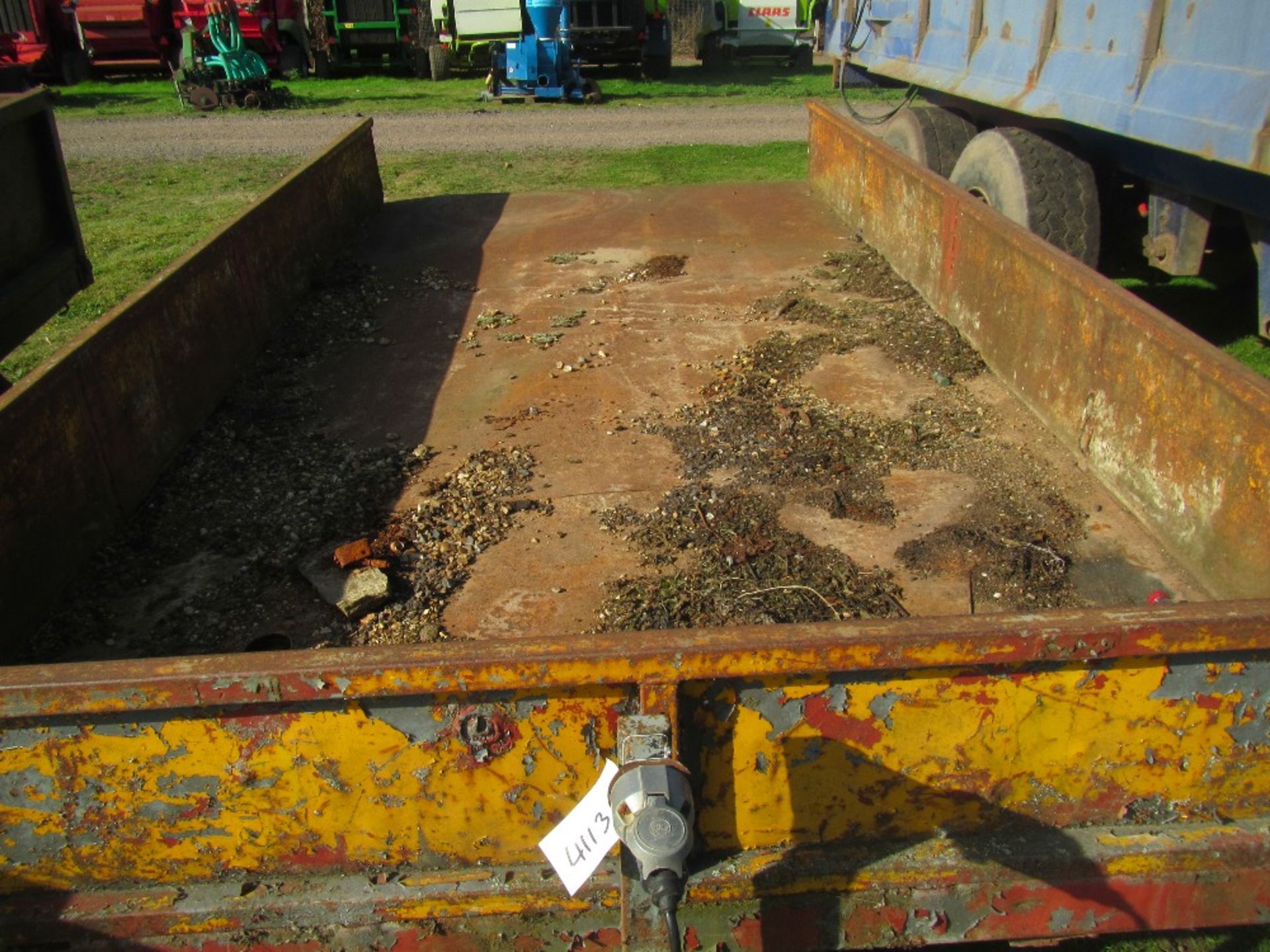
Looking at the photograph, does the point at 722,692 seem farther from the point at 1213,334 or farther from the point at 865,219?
the point at 1213,334

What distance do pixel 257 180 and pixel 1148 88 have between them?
893cm

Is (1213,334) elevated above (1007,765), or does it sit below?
below

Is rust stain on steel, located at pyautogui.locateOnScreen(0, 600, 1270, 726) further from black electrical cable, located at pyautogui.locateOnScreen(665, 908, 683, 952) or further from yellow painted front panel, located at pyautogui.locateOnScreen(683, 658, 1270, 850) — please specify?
black electrical cable, located at pyautogui.locateOnScreen(665, 908, 683, 952)

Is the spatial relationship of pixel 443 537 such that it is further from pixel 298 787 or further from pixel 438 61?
pixel 438 61

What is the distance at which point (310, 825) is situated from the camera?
1.74 m

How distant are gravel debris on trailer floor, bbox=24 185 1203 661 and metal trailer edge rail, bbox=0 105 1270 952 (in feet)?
2.79

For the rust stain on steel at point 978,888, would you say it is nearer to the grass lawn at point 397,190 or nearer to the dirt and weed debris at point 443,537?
the dirt and weed debris at point 443,537

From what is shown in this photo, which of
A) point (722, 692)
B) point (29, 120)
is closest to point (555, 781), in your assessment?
point (722, 692)

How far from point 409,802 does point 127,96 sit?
719 inches

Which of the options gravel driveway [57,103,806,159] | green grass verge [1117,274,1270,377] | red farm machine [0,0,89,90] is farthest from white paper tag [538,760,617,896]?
red farm machine [0,0,89,90]

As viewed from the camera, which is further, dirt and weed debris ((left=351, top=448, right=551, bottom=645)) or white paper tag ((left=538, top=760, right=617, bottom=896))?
dirt and weed debris ((left=351, top=448, right=551, bottom=645))

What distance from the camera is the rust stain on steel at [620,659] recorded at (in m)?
1.57

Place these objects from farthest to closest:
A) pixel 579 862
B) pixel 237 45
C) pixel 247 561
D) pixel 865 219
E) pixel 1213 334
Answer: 1. pixel 237 45
2. pixel 1213 334
3. pixel 865 219
4. pixel 247 561
5. pixel 579 862

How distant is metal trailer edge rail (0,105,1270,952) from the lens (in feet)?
5.27
